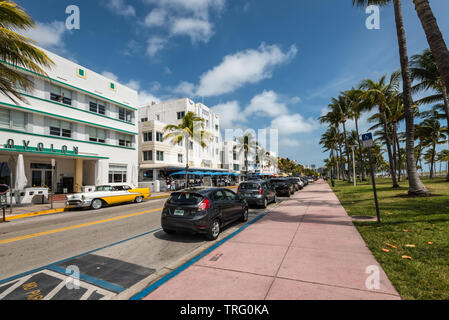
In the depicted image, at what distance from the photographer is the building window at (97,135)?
21.7m

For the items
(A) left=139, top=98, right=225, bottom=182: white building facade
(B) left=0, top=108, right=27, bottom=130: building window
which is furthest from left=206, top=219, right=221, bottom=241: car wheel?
(A) left=139, top=98, right=225, bottom=182: white building facade

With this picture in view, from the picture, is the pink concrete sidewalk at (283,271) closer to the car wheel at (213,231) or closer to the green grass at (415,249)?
the green grass at (415,249)

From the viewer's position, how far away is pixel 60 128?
63.3 feet

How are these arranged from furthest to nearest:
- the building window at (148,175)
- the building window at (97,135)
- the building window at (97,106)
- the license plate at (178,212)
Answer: the building window at (148,175) < the building window at (97,106) < the building window at (97,135) < the license plate at (178,212)

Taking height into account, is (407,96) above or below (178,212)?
above

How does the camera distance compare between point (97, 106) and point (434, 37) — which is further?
point (97, 106)

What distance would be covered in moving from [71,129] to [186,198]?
1929 centimetres

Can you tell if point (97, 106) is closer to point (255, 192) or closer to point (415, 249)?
point (255, 192)

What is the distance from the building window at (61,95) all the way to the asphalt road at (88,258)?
14.6 metres

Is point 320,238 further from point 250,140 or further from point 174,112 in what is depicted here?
point 250,140

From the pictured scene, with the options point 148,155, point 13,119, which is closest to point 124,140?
point 148,155

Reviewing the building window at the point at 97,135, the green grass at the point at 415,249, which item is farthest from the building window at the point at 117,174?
the green grass at the point at 415,249

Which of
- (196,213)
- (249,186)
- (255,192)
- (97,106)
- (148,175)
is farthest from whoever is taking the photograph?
(148,175)

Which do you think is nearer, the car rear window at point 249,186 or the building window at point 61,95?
the car rear window at point 249,186
